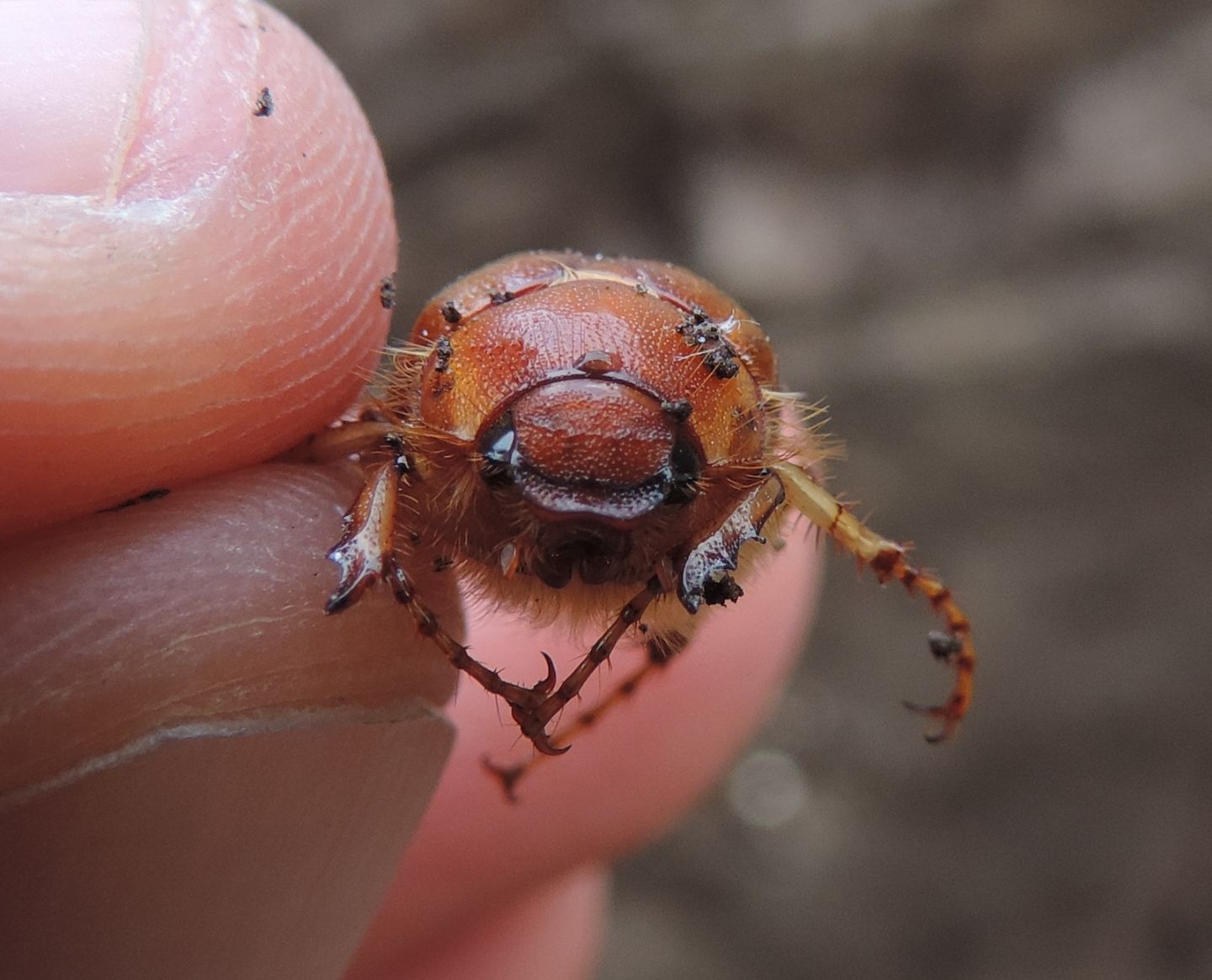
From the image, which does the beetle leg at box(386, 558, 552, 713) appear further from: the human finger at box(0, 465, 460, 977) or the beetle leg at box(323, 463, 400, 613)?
the human finger at box(0, 465, 460, 977)

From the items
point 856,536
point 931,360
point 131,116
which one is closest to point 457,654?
point 856,536

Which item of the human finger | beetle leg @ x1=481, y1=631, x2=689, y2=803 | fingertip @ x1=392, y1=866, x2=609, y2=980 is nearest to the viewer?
the human finger

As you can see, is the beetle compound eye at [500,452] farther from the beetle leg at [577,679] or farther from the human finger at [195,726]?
the human finger at [195,726]

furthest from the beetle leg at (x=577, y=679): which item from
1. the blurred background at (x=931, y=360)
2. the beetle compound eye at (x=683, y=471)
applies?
the blurred background at (x=931, y=360)

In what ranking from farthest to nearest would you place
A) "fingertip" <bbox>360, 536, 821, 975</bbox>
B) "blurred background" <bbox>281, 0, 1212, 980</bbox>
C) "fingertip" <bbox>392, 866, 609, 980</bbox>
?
"blurred background" <bbox>281, 0, 1212, 980</bbox> < "fingertip" <bbox>392, 866, 609, 980</bbox> < "fingertip" <bbox>360, 536, 821, 975</bbox>

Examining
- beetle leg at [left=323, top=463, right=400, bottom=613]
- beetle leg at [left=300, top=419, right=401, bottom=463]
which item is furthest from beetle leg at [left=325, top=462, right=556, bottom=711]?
beetle leg at [left=300, top=419, right=401, bottom=463]

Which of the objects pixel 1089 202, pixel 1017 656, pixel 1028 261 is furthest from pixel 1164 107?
pixel 1017 656

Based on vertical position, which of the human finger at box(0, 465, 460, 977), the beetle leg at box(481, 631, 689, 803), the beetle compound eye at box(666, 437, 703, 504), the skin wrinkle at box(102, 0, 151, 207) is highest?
the skin wrinkle at box(102, 0, 151, 207)
